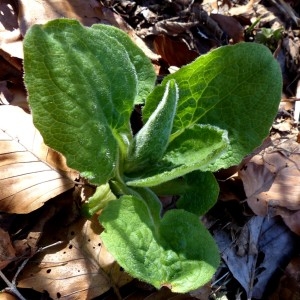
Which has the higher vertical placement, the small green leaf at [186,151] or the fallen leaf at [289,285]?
the small green leaf at [186,151]

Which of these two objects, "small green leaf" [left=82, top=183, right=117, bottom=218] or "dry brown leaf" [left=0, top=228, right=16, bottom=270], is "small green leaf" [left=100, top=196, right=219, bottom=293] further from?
"dry brown leaf" [left=0, top=228, right=16, bottom=270]

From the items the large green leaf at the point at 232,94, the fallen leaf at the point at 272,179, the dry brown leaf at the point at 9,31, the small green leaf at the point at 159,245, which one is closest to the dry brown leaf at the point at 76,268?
the small green leaf at the point at 159,245

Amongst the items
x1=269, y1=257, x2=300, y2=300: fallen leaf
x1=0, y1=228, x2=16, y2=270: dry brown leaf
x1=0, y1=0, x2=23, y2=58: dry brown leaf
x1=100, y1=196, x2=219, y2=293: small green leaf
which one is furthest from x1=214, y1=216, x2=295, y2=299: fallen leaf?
x1=0, y1=0, x2=23, y2=58: dry brown leaf

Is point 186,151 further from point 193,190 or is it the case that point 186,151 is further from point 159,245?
point 159,245

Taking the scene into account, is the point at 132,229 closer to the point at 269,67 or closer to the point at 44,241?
the point at 44,241

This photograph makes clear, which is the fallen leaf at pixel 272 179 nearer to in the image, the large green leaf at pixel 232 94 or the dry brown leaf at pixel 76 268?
the large green leaf at pixel 232 94

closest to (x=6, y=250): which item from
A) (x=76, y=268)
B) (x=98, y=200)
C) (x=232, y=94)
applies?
(x=76, y=268)
